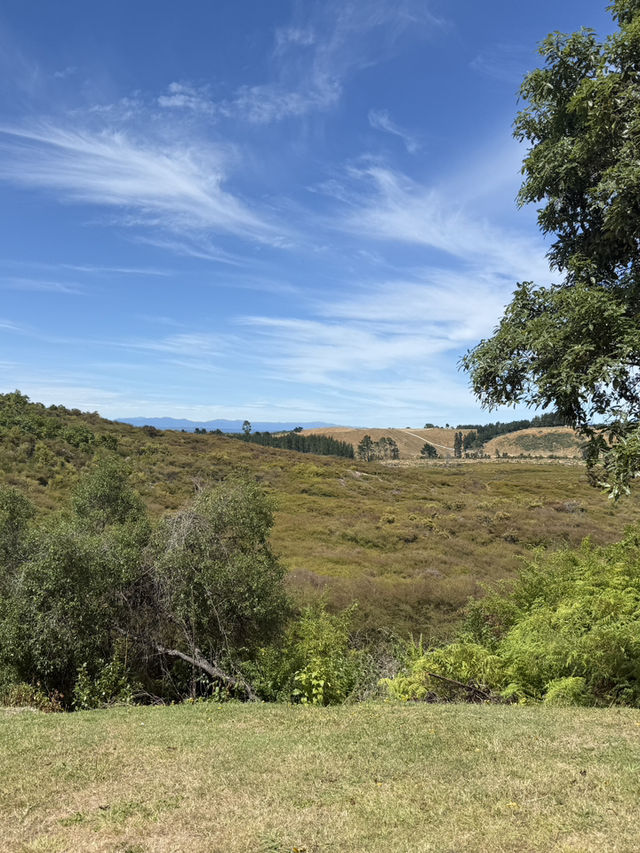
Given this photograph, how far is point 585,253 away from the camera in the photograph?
8836 mm

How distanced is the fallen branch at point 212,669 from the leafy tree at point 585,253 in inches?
350

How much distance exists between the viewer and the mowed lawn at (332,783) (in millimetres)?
4699

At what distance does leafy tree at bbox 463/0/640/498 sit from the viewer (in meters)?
7.28

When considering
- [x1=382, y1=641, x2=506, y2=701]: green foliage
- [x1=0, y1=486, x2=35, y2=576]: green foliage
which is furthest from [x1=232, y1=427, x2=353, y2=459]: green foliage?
[x1=382, y1=641, x2=506, y2=701]: green foliage

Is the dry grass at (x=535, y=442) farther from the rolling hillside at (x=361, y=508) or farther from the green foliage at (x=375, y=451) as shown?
the rolling hillside at (x=361, y=508)

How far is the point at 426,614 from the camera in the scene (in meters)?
23.8

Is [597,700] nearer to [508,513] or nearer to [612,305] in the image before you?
[612,305]

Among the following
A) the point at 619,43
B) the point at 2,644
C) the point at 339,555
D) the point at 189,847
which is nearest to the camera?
the point at 189,847

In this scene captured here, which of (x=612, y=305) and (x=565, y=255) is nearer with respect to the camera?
(x=612, y=305)

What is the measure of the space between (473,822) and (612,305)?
602 cm

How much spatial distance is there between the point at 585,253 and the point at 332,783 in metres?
8.20

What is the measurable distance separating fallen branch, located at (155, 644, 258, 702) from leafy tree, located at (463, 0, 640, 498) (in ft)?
29.2

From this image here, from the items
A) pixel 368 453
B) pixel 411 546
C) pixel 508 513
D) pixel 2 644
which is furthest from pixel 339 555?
pixel 368 453

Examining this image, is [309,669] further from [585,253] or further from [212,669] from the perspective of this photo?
[585,253]
